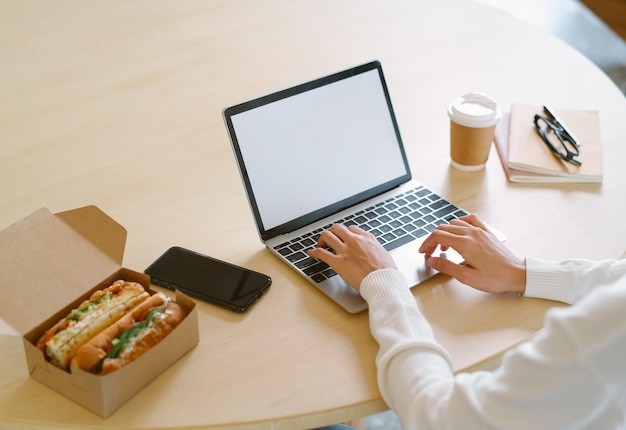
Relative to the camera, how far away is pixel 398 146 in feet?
4.54

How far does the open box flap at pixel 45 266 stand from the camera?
1.02 meters

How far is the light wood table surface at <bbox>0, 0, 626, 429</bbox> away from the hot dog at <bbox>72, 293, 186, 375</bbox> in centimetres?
6

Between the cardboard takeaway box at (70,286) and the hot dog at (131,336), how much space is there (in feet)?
0.06

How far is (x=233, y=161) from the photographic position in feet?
4.84

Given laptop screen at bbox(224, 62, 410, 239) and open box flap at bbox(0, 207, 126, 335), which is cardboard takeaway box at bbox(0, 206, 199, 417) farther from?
laptop screen at bbox(224, 62, 410, 239)

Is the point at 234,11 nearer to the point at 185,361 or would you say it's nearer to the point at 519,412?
the point at 185,361

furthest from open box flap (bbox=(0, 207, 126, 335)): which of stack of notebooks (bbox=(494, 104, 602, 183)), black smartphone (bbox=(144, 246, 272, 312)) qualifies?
stack of notebooks (bbox=(494, 104, 602, 183))

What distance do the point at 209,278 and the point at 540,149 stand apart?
0.70 m

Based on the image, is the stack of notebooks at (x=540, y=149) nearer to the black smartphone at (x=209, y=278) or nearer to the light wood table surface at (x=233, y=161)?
the light wood table surface at (x=233, y=161)

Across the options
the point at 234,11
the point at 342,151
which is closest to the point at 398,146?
the point at 342,151

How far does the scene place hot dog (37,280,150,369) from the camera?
0.98 metres

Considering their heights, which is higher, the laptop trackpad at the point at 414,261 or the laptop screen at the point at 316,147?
the laptop screen at the point at 316,147

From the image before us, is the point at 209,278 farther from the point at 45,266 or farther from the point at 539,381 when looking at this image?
the point at 539,381

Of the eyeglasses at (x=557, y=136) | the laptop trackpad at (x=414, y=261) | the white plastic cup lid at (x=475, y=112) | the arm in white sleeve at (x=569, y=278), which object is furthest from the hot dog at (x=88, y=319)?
the eyeglasses at (x=557, y=136)
